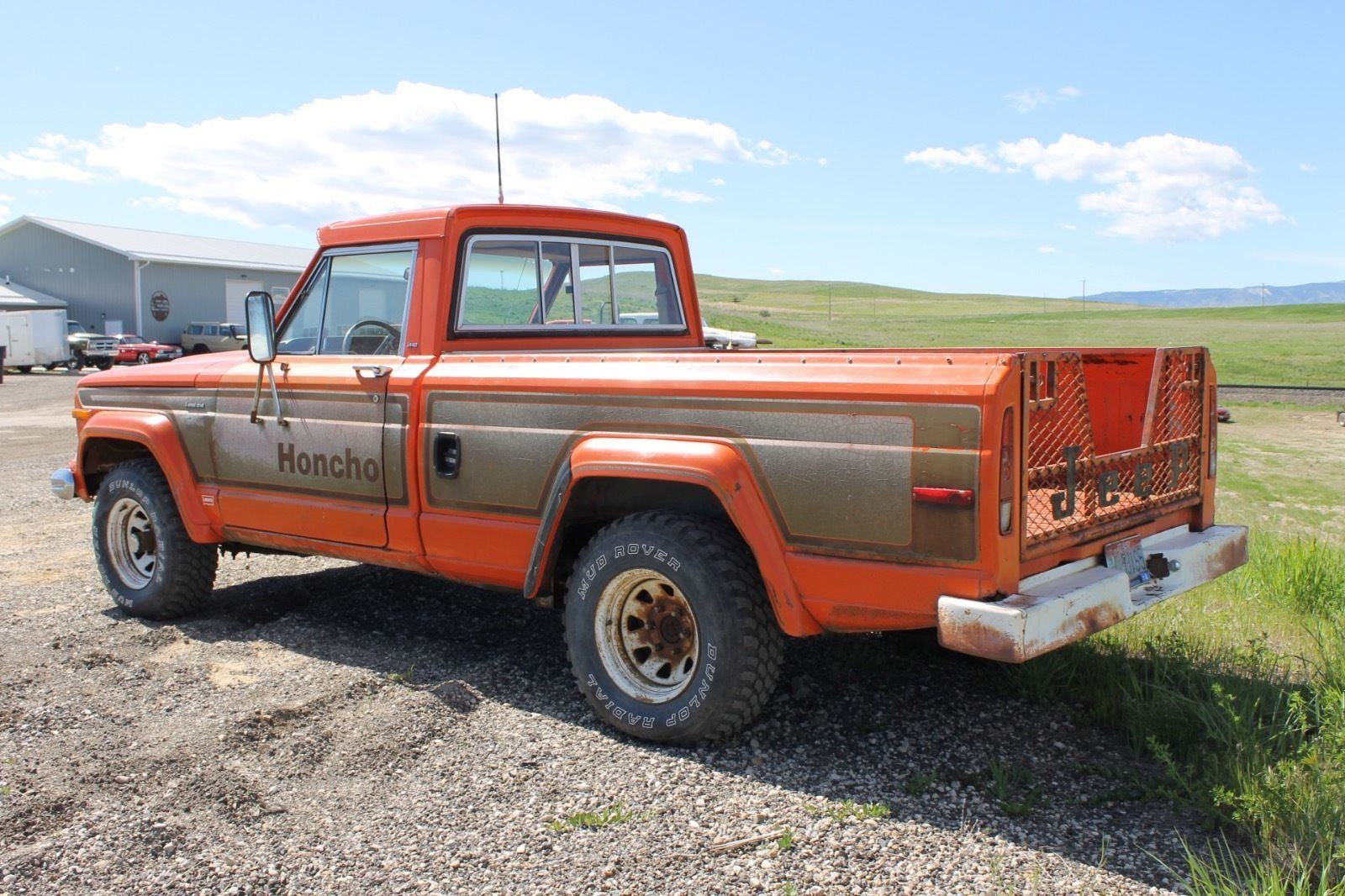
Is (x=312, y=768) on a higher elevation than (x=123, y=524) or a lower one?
lower

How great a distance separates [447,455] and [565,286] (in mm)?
1231

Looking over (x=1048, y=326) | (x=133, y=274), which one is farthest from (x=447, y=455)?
(x=1048, y=326)

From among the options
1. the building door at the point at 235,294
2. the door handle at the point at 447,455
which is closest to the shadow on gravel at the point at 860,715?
the door handle at the point at 447,455

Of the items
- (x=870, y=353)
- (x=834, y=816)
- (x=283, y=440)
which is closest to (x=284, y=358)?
(x=283, y=440)

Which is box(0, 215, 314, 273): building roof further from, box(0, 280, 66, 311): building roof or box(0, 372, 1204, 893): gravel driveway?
box(0, 372, 1204, 893): gravel driveway

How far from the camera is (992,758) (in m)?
3.97

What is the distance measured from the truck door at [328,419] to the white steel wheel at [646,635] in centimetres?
115

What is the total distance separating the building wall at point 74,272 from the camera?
40438 millimetres

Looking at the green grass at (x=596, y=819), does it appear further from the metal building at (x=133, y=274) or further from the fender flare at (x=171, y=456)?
the metal building at (x=133, y=274)

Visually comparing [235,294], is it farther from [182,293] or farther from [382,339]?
[382,339]

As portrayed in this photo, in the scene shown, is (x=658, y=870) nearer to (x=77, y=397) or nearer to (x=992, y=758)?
(x=992, y=758)

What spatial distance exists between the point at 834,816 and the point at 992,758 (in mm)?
730

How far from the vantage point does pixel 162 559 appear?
5.85 m

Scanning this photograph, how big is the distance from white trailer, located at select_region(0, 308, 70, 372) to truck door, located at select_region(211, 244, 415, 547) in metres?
32.0
